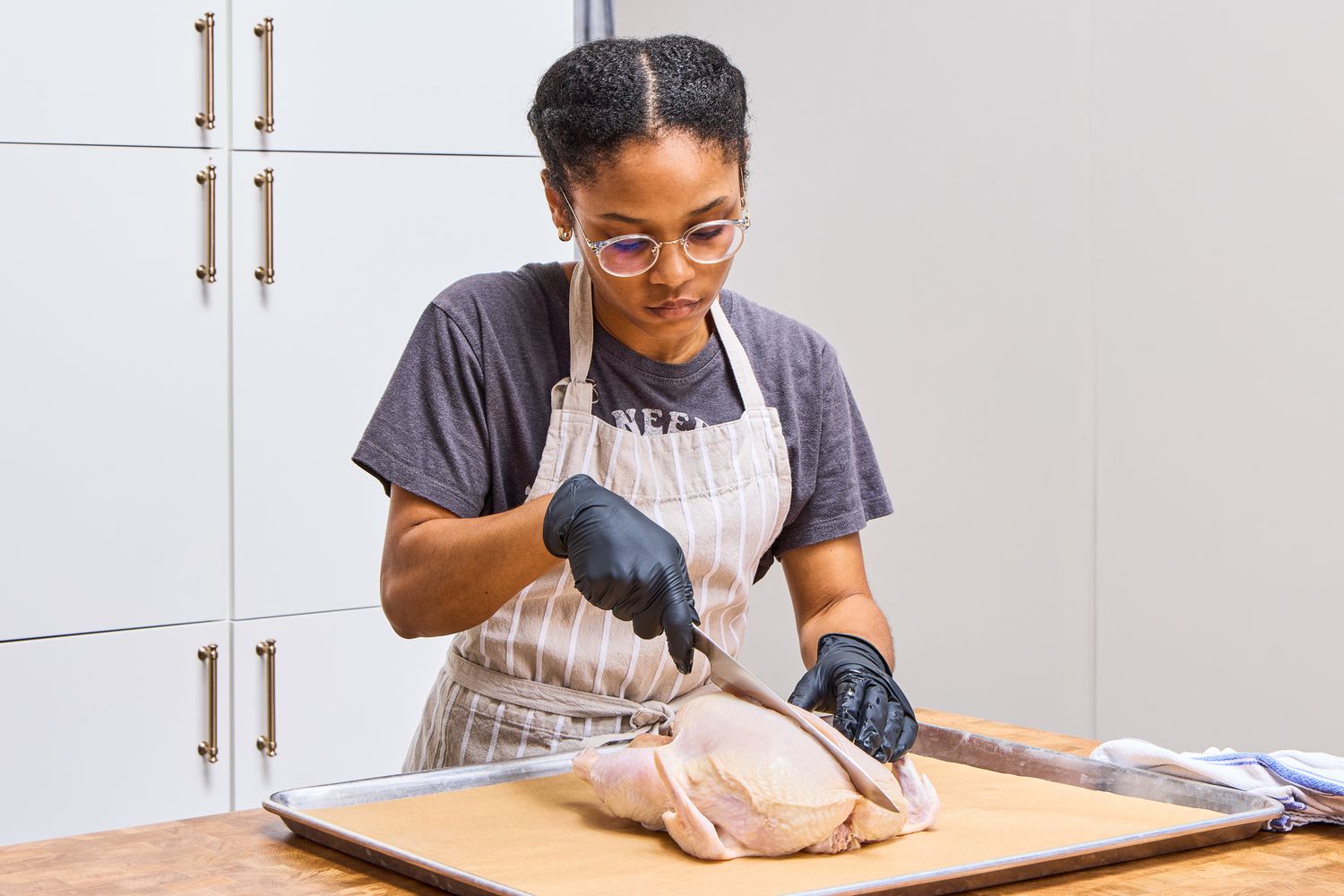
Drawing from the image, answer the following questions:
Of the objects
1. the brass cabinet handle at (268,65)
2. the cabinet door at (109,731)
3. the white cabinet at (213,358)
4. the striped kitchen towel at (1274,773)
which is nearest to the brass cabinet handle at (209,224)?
the white cabinet at (213,358)

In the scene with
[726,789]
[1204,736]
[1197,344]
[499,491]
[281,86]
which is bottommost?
[1204,736]

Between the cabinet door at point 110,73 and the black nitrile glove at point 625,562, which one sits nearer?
the black nitrile glove at point 625,562

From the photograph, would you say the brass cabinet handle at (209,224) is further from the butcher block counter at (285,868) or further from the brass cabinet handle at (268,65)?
the butcher block counter at (285,868)

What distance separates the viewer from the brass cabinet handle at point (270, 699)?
289cm

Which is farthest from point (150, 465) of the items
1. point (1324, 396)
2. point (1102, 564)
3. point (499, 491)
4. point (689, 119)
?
point (1324, 396)

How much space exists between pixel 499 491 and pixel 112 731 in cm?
154

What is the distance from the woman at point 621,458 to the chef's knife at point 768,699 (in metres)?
0.03

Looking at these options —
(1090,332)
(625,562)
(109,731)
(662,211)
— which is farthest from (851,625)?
(109,731)

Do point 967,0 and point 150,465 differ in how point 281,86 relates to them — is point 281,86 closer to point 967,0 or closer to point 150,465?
point 150,465

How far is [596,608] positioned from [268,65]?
171 cm

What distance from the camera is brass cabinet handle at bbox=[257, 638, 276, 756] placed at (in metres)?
2.89

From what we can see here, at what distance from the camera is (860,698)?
1.44m

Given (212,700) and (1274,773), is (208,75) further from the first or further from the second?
(1274,773)

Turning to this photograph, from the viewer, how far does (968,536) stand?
331cm
